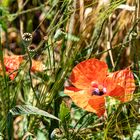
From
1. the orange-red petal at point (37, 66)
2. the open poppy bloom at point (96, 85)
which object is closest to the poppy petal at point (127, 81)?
the open poppy bloom at point (96, 85)

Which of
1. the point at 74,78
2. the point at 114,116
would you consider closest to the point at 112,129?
the point at 114,116

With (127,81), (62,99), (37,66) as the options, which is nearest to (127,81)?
(127,81)

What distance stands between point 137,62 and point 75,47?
0.16 metres

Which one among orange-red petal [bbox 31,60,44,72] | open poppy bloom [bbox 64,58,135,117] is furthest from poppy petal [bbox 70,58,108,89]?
orange-red petal [bbox 31,60,44,72]

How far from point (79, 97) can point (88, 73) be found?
0.06 metres

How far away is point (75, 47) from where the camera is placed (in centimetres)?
110

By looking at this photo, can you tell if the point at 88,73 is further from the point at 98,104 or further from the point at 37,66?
the point at 37,66

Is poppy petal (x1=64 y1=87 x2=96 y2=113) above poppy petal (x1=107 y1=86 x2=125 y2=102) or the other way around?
the other way around

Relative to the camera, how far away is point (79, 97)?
94 cm

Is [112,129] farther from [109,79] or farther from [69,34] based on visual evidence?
[69,34]

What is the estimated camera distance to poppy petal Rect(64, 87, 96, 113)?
906 mm

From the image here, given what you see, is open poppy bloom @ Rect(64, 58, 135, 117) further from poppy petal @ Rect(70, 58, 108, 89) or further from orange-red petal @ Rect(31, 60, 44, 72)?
orange-red petal @ Rect(31, 60, 44, 72)

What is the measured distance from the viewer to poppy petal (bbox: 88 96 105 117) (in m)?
0.89

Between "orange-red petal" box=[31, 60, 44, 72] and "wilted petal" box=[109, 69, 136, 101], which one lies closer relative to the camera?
"wilted petal" box=[109, 69, 136, 101]
